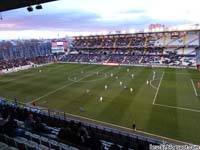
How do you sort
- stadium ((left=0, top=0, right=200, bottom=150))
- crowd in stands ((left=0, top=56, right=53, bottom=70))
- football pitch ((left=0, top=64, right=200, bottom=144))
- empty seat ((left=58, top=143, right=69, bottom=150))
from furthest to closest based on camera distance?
crowd in stands ((left=0, top=56, right=53, bottom=70))
football pitch ((left=0, top=64, right=200, bottom=144))
stadium ((left=0, top=0, right=200, bottom=150))
empty seat ((left=58, top=143, right=69, bottom=150))

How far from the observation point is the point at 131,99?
23.0 m

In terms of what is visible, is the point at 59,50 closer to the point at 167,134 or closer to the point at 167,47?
the point at 167,47

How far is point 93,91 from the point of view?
26734 mm

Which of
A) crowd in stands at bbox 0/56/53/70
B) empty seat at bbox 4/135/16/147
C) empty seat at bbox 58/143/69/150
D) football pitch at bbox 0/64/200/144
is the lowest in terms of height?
football pitch at bbox 0/64/200/144

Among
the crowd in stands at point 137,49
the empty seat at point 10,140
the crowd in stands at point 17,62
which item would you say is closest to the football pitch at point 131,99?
the empty seat at point 10,140

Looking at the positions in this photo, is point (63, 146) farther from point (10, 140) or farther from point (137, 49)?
point (137, 49)

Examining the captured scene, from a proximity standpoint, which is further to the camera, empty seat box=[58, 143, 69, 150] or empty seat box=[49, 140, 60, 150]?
empty seat box=[49, 140, 60, 150]

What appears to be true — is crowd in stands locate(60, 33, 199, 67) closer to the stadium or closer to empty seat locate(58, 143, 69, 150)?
the stadium

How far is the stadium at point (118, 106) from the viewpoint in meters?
7.86

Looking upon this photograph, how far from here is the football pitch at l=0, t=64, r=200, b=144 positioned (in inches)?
652

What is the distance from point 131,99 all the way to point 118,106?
277cm

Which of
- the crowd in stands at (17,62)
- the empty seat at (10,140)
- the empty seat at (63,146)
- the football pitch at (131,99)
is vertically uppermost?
the empty seat at (10,140)

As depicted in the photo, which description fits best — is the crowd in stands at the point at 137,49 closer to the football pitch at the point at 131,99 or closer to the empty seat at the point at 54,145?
the football pitch at the point at 131,99

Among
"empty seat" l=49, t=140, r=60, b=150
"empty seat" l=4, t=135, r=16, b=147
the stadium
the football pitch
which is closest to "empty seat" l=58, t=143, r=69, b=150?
the stadium
